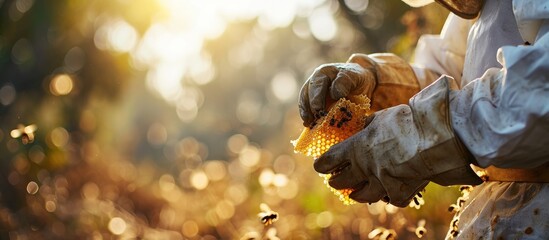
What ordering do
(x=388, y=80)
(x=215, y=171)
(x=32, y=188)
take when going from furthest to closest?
(x=215, y=171), (x=32, y=188), (x=388, y=80)

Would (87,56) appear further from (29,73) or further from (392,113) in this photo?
(392,113)

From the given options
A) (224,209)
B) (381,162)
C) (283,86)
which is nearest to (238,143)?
(224,209)

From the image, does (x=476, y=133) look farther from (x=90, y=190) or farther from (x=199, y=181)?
(x=90, y=190)

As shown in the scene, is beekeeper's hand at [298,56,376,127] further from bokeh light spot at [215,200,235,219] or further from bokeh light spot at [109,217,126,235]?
bokeh light spot at [215,200,235,219]

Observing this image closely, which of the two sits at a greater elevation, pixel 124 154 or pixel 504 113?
pixel 124 154

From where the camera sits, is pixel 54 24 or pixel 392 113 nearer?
pixel 392 113

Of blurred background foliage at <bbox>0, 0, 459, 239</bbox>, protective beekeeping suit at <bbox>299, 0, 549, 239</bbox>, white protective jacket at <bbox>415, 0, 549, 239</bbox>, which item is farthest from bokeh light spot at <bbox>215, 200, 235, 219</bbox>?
white protective jacket at <bbox>415, 0, 549, 239</bbox>

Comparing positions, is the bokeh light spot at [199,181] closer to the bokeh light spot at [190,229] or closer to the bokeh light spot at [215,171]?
the bokeh light spot at [190,229]

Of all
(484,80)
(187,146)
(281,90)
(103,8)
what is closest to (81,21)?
(103,8)
